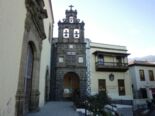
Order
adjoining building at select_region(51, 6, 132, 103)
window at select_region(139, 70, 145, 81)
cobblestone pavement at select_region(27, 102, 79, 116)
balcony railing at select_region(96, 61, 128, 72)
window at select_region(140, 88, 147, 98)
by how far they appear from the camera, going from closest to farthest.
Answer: cobblestone pavement at select_region(27, 102, 79, 116) → adjoining building at select_region(51, 6, 132, 103) → balcony railing at select_region(96, 61, 128, 72) → window at select_region(140, 88, 147, 98) → window at select_region(139, 70, 145, 81)

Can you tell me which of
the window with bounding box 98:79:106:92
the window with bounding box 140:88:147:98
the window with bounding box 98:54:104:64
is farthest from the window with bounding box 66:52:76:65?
→ the window with bounding box 140:88:147:98

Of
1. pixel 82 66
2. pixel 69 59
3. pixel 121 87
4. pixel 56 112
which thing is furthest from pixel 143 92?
pixel 56 112

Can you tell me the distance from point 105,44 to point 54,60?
7279 millimetres

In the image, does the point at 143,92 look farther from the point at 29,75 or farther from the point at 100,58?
the point at 29,75

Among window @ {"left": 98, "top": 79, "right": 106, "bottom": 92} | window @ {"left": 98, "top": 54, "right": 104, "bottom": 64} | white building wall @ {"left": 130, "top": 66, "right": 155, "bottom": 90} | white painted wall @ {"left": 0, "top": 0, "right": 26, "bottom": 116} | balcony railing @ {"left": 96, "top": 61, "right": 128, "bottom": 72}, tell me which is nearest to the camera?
white painted wall @ {"left": 0, "top": 0, "right": 26, "bottom": 116}

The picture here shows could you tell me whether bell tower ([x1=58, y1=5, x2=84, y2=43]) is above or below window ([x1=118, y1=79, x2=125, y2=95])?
above

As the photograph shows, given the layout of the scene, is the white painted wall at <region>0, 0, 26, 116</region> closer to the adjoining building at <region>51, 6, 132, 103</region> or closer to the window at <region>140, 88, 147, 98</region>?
the adjoining building at <region>51, 6, 132, 103</region>

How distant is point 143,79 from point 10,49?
20.9 meters

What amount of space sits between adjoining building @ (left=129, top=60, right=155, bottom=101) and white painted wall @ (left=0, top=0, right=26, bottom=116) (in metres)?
19.5

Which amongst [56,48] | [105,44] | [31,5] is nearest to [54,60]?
[56,48]

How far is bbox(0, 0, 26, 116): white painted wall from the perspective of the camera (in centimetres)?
421

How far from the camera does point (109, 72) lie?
63.0 feet

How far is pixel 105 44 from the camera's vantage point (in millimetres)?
20391

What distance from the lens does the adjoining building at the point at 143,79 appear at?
829 inches
